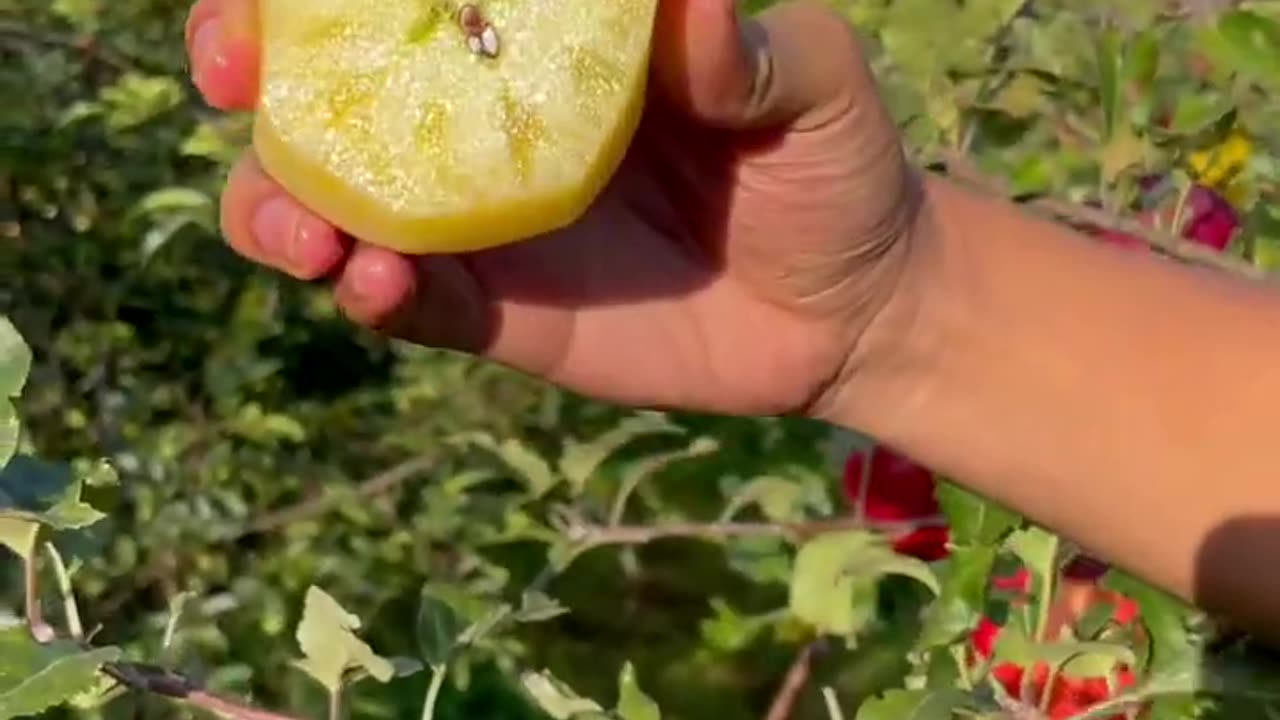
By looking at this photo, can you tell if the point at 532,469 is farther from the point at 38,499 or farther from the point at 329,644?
the point at 38,499

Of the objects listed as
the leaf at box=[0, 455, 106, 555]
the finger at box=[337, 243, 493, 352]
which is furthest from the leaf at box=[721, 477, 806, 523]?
the leaf at box=[0, 455, 106, 555]

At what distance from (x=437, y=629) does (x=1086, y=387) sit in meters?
0.38

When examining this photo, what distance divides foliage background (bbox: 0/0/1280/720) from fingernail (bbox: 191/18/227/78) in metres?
0.76

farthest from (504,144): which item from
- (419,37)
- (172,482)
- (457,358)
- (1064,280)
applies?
(457,358)

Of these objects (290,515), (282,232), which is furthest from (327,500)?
(282,232)

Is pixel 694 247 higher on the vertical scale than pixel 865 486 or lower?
higher

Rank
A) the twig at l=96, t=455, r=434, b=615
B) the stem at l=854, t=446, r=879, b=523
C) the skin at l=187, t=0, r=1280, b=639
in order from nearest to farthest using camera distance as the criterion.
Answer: the skin at l=187, t=0, r=1280, b=639
the stem at l=854, t=446, r=879, b=523
the twig at l=96, t=455, r=434, b=615

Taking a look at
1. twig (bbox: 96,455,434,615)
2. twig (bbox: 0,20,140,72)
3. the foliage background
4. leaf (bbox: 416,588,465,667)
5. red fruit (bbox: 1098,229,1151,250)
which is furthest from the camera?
twig (bbox: 0,20,140,72)

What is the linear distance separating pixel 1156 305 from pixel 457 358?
1.39m

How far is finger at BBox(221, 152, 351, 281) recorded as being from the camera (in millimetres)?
879

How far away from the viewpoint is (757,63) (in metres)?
0.90

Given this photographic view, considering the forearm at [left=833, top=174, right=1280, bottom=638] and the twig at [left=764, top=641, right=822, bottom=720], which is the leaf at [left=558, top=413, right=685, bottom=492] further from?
the forearm at [left=833, top=174, right=1280, bottom=638]

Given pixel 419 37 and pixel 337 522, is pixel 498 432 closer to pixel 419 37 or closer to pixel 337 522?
pixel 337 522

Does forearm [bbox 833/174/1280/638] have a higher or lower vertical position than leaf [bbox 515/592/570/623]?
higher
